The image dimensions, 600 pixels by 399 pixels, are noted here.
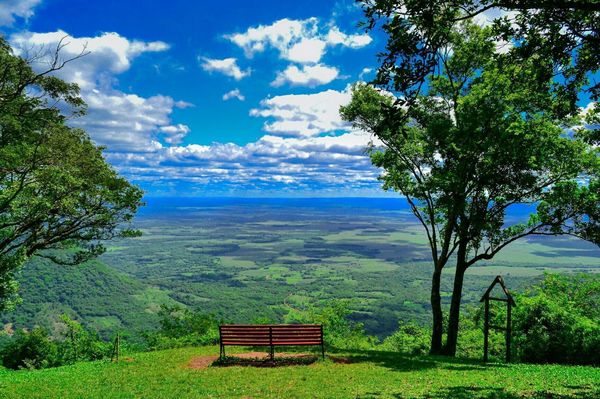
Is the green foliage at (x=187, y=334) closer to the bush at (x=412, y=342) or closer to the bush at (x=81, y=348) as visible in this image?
the bush at (x=81, y=348)

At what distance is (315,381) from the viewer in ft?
44.7

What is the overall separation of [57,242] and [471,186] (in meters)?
26.0

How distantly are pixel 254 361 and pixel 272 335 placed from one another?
1562 millimetres

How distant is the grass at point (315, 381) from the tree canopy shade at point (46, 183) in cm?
794

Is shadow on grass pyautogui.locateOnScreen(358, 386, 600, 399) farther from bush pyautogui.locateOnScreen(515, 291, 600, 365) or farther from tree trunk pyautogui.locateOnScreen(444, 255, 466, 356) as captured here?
bush pyautogui.locateOnScreen(515, 291, 600, 365)

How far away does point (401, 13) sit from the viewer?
8.48m

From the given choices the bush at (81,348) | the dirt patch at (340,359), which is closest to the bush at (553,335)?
the dirt patch at (340,359)

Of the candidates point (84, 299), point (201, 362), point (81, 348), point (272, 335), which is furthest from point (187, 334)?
point (84, 299)

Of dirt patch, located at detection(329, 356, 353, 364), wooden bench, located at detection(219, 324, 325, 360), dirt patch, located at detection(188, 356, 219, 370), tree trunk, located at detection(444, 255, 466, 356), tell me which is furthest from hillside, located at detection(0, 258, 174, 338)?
tree trunk, located at detection(444, 255, 466, 356)

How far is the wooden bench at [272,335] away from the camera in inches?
651

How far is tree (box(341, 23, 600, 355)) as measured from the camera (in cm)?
1895

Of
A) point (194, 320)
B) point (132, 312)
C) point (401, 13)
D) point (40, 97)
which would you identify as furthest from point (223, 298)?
point (401, 13)

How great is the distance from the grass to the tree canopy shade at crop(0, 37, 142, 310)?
7.94 meters

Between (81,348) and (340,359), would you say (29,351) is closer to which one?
(81,348)
